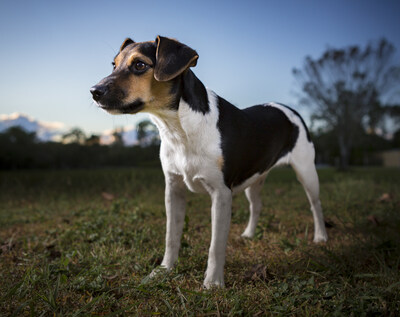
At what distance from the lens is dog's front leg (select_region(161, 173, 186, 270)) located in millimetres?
2984

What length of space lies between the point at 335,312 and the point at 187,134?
162cm

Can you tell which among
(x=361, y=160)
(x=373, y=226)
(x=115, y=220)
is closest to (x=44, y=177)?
(x=115, y=220)

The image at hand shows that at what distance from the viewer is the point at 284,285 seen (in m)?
2.42

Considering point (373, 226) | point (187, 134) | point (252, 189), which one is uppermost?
point (187, 134)

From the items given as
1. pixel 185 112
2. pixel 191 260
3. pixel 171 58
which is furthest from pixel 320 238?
pixel 171 58

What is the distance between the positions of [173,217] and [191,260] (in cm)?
49

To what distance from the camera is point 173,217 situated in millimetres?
3018

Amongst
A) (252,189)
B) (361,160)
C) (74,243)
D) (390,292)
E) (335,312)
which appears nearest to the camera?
(335,312)

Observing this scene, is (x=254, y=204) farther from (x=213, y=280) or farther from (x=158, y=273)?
(x=158, y=273)

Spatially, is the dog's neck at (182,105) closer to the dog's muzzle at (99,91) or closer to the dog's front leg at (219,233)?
the dog's muzzle at (99,91)

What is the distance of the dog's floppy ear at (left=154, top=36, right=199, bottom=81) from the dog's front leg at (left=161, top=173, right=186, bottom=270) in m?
1.01

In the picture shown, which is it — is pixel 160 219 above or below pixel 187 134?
below

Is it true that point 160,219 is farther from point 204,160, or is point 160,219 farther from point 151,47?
point 151,47

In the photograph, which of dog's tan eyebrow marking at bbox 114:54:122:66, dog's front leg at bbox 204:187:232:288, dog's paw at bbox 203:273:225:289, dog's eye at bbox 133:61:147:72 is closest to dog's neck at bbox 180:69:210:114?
dog's eye at bbox 133:61:147:72
